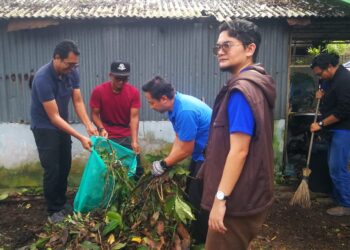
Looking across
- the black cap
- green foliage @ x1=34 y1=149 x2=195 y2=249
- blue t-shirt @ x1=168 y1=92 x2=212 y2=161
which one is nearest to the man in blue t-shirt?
blue t-shirt @ x1=168 y1=92 x2=212 y2=161

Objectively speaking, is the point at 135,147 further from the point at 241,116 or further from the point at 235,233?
the point at 241,116

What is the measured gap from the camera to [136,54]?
5.63 m

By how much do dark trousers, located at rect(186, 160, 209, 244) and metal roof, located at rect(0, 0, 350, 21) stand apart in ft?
8.33

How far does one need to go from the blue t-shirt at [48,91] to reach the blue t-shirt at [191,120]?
1.47 m

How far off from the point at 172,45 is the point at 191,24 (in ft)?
1.42

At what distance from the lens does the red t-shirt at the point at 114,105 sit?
4590 mm

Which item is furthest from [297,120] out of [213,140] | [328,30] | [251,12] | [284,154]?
[213,140]

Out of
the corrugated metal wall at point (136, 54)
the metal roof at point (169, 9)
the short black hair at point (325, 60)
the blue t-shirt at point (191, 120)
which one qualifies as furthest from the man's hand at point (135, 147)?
the short black hair at point (325, 60)

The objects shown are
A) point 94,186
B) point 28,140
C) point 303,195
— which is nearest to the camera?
point 94,186

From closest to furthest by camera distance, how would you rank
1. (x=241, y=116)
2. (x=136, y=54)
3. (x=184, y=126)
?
(x=241, y=116), (x=184, y=126), (x=136, y=54)

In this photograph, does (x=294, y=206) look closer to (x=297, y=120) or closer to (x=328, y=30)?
(x=297, y=120)

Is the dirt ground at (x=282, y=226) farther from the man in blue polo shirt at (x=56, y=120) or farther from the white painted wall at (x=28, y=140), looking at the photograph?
the white painted wall at (x=28, y=140)

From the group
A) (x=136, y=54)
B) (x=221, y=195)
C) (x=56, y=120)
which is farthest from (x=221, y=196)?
(x=136, y=54)

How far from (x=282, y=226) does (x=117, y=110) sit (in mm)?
2564
